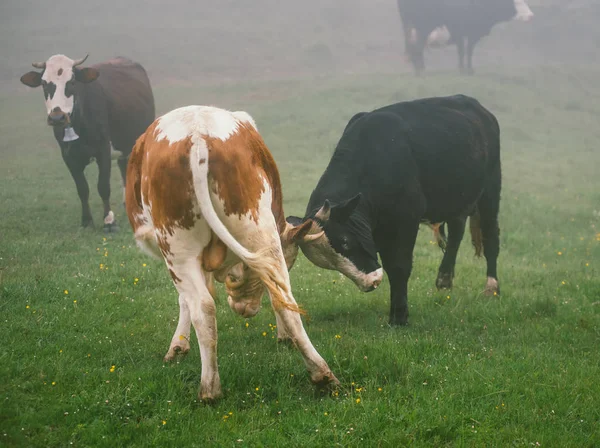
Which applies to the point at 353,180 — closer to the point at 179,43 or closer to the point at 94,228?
the point at 94,228

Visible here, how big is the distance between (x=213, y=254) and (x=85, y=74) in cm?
834

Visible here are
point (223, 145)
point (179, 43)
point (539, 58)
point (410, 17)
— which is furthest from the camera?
point (539, 58)

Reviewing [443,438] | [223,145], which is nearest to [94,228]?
[223,145]

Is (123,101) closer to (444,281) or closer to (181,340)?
(444,281)

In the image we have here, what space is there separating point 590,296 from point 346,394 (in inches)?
168

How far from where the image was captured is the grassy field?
167 inches

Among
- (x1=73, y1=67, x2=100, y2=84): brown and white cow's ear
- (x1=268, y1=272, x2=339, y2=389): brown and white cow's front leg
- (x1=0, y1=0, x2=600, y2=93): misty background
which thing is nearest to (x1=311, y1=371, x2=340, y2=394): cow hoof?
(x1=268, y1=272, x2=339, y2=389): brown and white cow's front leg

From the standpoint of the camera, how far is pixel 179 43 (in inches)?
1626

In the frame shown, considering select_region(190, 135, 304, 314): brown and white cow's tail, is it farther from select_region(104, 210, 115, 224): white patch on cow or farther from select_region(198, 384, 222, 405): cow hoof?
select_region(104, 210, 115, 224): white patch on cow

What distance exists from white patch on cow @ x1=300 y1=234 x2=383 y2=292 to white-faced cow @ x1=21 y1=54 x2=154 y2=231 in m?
6.26

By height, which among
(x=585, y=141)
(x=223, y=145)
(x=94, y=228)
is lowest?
(x=585, y=141)

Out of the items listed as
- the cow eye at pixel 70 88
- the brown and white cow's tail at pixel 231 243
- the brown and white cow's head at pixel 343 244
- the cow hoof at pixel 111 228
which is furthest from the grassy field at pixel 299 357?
the cow eye at pixel 70 88

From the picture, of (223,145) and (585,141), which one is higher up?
(223,145)

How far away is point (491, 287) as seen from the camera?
820 cm
